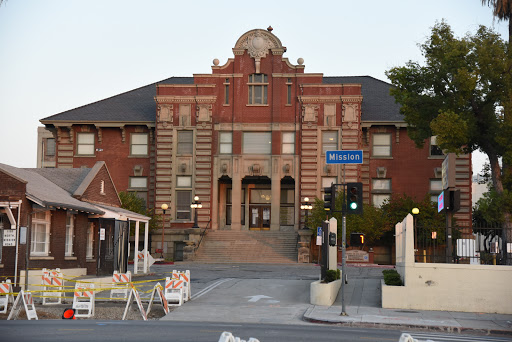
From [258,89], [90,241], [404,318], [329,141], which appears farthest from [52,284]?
[258,89]

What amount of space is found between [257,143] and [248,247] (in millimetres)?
9271

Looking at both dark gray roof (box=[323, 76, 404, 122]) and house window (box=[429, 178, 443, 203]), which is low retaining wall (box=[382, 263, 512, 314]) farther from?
house window (box=[429, 178, 443, 203])

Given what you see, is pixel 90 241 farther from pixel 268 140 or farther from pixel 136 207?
pixel 268 140

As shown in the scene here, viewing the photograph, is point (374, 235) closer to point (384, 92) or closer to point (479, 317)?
point (384, 92)

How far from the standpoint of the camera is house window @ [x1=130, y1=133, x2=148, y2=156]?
6016 cm

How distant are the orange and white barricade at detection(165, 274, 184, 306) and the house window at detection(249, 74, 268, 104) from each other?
1345 inches

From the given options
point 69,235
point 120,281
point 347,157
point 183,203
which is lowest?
point 120,281

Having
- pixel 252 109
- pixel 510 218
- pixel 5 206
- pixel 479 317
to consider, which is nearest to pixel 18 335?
pixel 5 206

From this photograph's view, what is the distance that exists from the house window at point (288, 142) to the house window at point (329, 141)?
96.8 inches

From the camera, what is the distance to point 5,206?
2650 centimetres

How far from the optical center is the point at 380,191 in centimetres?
5781

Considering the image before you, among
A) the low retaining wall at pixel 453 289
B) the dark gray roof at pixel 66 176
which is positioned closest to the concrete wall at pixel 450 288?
the low retaining wall at pixel 453 289

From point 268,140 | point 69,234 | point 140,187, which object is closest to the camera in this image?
point 69,234

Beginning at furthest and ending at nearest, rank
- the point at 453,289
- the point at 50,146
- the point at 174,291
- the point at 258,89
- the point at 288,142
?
1. the point at 50,146
2. the point at 258,89
3. the point at 288,142
4. the point at 174,291
5. the point at 453,289
